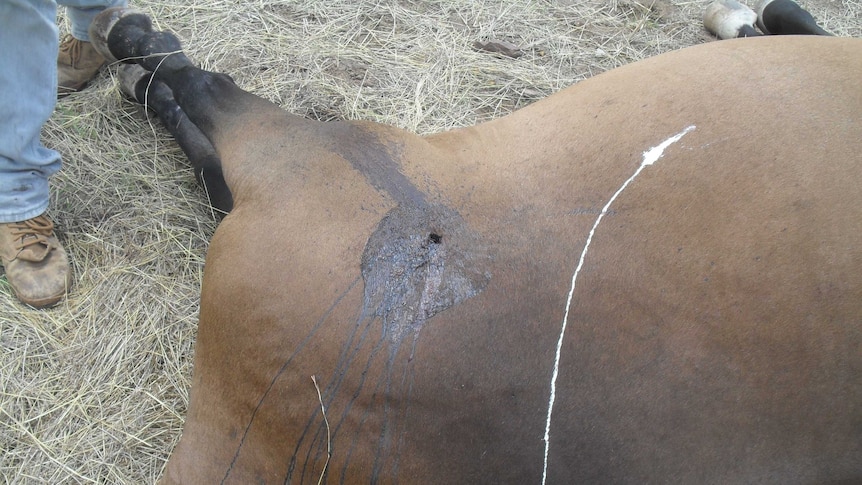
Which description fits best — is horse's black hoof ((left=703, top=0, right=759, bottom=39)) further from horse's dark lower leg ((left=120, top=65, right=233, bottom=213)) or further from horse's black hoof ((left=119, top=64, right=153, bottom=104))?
horse's black hoof ((left=119, top=64, right=153, bottom=104))

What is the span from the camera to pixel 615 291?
1.50m

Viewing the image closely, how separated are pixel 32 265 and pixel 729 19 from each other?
3.45 metres

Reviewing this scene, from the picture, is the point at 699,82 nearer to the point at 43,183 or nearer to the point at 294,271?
the point at 294,271

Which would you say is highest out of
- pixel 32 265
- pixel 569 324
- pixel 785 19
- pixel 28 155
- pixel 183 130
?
pixel 569 324

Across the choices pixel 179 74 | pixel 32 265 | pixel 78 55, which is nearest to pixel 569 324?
pixel 179 74

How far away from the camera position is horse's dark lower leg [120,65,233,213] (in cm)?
240

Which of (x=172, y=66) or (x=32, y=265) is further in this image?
(x=172, y=66)

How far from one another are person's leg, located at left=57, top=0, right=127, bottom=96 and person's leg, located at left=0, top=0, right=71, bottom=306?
0.57 m

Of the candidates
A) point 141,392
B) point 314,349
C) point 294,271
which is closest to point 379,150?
point 294,271

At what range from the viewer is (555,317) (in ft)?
4.86

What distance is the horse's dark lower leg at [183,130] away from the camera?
2.40m

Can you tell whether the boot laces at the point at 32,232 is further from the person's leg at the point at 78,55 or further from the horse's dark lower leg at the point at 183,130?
the person's leg at the point at 78,55

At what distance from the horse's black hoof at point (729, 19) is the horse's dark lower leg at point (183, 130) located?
2734mm

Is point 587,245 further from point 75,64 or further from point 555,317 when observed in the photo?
point 75,64
